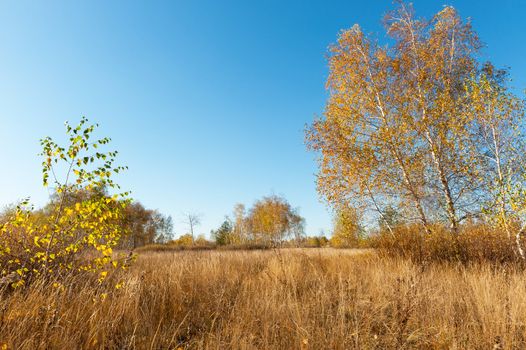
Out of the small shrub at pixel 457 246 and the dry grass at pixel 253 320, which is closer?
the dry grass at pixel 253 320

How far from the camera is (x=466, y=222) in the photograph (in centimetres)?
858

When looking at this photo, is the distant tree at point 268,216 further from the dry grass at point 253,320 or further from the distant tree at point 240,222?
the dry grass at point 253,320

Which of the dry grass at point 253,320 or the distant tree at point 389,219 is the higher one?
the distant tree at point 389,219

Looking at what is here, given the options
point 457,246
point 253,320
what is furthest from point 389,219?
point 253,320

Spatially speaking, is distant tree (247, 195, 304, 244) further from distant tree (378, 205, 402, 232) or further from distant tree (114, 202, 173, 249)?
distant tree (378, 205, 402, 232)

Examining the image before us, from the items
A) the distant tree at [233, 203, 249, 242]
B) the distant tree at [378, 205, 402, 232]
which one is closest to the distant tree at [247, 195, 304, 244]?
the distant tree at [233, 203, 249, 242]

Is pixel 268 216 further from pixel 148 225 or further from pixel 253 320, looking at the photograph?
pixel 253 320

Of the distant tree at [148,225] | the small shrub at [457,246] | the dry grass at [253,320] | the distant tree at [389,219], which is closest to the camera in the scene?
the dry grass at [253,320]

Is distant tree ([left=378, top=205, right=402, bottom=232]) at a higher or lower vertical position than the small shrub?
higher

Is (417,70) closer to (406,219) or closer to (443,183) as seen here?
(443,183)

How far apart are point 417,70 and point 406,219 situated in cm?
547

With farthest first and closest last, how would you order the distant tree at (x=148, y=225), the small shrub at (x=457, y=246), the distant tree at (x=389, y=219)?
the distant tree at (x=148, y=225)
the distant tree at (x=389, y=219)
the small shrub at (x=457, y=246)

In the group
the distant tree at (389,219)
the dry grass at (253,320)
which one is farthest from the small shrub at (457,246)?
the dry grass at (253,320)

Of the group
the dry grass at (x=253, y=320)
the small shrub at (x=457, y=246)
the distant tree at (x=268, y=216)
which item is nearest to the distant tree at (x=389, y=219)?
the small shrub at (x=457, y=246)
